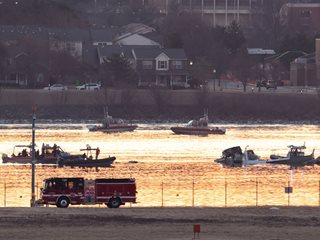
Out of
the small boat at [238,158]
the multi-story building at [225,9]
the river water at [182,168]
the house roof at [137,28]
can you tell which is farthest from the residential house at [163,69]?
the small boat at [238,158]

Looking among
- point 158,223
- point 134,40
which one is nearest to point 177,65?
point 134,40

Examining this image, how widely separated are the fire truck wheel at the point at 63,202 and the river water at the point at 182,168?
8.90 ft

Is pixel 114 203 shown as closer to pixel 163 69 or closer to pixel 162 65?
pixel 163 69

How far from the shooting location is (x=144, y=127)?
299 ft

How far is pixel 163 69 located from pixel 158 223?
223 feet

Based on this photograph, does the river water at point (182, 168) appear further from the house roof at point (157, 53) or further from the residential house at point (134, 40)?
the residential house at point (134, 40)

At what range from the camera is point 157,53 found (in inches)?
4441

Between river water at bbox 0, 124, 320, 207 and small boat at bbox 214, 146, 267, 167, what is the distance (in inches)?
25.5

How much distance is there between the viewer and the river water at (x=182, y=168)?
52531 mm

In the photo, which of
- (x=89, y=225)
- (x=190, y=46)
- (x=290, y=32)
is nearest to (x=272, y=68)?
(x=190, y=46)

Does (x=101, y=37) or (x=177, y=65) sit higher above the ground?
(x=101, y=37)

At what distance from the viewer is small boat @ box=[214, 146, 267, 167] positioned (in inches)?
2608

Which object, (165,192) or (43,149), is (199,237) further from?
(43,149)

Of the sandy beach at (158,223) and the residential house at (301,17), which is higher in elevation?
the residential house at (301,17)
